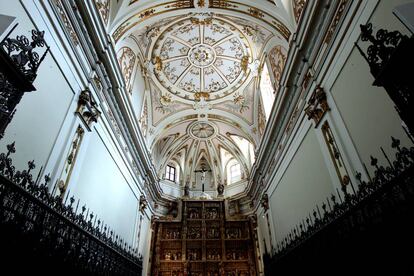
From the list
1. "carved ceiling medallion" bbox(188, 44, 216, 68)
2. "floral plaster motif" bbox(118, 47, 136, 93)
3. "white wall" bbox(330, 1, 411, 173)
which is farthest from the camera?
"carved ceiling medallion" bbox(188, 44, 216, 68)

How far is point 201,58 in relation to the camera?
38.4 feet

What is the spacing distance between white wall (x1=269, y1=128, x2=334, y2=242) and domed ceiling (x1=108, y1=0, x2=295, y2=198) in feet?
11.6

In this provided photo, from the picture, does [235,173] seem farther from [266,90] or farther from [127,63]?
[127,63]

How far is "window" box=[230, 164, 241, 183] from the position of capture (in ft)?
51.1

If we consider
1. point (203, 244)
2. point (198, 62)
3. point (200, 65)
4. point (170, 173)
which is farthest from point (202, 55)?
point (203, 244)

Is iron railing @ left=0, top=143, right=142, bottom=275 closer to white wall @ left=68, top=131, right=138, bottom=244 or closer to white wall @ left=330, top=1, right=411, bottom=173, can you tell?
white wall @ left=68, top=131, right=138, bottom=244

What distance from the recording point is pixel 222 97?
1266 centimetres

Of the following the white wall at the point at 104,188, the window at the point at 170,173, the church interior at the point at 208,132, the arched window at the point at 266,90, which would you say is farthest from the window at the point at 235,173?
the white wall at the point at 104,188

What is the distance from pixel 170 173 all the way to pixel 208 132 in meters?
3.77

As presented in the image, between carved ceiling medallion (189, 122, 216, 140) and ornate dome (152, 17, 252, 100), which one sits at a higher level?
ornate dome (152, 17, 252, 100)

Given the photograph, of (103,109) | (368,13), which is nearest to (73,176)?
(103,109)

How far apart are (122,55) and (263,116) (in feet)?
21.3

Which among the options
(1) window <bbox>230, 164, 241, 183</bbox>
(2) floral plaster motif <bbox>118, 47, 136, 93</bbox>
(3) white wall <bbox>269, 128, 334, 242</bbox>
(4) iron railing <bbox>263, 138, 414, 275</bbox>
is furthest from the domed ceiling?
(4) iron railing <bbox>263, 138, 414, 275</bbox>

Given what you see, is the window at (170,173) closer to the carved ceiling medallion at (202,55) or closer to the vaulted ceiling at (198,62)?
the vaulted ceiling at (198,62)
